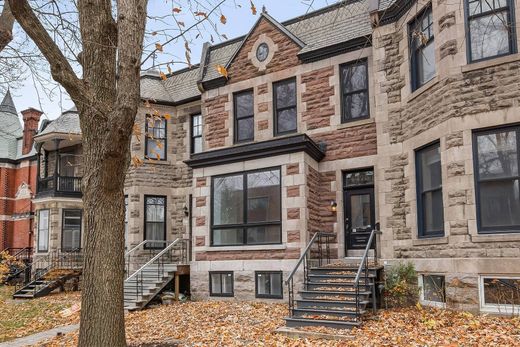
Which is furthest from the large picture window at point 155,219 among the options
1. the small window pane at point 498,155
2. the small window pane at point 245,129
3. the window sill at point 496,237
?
the small window pane at point 498,155

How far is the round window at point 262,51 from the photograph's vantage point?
1508 cm

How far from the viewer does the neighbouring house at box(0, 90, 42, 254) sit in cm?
2815

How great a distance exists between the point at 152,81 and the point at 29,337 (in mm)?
11650

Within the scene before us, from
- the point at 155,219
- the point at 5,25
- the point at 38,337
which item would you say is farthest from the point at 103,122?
the point at 155,219

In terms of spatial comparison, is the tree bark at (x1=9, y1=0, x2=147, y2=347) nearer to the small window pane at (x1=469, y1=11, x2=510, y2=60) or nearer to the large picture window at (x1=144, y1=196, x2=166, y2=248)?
the small window pane at (x1=469, y1=11, x2=510, y2=60)

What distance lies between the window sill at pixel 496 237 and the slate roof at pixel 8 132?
2811 centimetres

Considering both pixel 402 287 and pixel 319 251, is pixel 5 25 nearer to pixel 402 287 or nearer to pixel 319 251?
pixel 319 251

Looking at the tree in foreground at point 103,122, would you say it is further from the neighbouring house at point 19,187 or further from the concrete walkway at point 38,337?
the neighbouring house at point 19,187

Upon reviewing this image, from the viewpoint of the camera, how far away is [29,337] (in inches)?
430

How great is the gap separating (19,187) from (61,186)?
28.0ft

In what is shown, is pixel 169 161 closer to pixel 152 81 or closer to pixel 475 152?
pixel 152 81

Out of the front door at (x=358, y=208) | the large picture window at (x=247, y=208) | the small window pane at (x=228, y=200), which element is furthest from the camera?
the small window pane at (x=228, y=200)

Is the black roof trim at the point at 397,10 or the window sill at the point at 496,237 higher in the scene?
the black roof trim at the point at 397,10

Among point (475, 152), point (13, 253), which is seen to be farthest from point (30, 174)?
point (475, 152)
